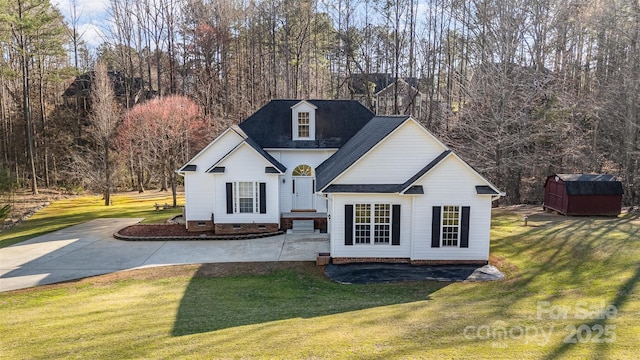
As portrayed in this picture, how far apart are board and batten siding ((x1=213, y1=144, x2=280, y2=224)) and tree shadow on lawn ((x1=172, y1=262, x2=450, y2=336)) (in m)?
4.88

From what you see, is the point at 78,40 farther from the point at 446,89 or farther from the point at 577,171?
the point at 577,171

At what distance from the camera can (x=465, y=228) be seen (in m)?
13.9

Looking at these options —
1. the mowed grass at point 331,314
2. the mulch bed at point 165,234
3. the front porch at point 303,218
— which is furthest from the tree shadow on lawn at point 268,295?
the front porch at point 303,218

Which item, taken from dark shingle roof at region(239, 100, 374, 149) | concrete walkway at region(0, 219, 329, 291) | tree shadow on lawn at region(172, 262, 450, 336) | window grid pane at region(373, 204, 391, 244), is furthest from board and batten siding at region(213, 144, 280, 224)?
window grid pane at region(373, 204, 391, 244)

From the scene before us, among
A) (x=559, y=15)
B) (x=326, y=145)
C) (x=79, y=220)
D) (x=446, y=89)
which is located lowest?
(x=79, y=220)

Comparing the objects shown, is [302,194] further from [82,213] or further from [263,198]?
[82,213]

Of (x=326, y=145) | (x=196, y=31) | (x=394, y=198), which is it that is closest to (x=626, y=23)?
(x=326, y=145)

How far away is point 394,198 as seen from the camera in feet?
46.4

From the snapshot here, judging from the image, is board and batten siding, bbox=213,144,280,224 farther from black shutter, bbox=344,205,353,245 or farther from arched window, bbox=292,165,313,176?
black shutter, bbox=344,205,353,245

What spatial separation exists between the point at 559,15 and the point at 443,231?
2359 centimetres

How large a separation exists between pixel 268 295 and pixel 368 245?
453cm

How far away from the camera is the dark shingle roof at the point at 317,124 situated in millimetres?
21266

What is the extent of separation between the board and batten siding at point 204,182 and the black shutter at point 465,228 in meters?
11.5

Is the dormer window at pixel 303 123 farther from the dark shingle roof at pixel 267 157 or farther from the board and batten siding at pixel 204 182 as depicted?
the board and batten siding at pixel 204 182
